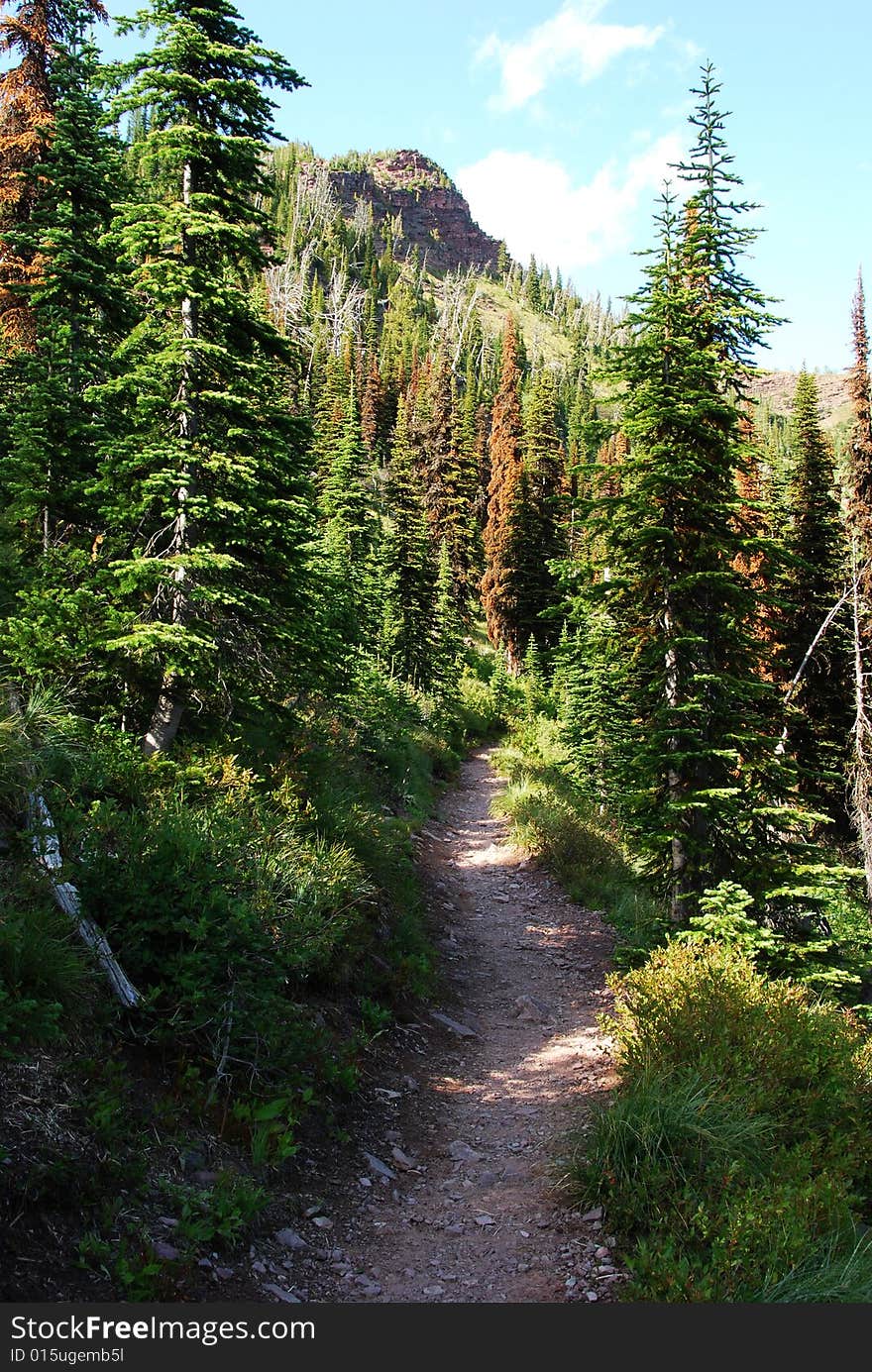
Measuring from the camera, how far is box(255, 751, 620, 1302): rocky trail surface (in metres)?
4.76

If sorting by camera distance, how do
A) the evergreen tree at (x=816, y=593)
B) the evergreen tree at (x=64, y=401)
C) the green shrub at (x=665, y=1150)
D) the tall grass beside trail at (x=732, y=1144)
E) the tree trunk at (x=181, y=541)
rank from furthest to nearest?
the evergreen tree at (x=816, y=593) < the tree trunk at (x=181, y=541) < the evergreen tree at (x=64, y=401) < the green shrub at (x=665, y=1150) < the tall grass beside trail at (x=732, y=1144)

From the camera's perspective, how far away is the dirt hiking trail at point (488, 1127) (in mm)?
4809

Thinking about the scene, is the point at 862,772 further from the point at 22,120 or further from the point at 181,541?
the point at 22,120

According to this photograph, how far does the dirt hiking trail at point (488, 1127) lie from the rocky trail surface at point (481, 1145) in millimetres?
14

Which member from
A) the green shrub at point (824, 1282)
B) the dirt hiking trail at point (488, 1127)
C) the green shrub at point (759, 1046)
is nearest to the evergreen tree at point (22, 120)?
the dirt hiking trail at point (488, 1127)

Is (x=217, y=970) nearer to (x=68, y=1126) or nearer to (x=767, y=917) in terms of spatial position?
(x=68, y=1126)

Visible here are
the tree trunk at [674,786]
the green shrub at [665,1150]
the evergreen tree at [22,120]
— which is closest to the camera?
the green shrub at [665,1150]

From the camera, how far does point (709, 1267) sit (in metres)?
4.31

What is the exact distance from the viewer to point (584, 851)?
15.5 m

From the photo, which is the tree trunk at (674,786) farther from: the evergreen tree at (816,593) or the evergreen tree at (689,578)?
the evergreen tree at (816,593)

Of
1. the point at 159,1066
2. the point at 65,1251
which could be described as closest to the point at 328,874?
the point at 159,1066

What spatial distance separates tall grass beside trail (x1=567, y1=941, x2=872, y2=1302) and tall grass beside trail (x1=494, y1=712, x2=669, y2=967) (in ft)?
7.38

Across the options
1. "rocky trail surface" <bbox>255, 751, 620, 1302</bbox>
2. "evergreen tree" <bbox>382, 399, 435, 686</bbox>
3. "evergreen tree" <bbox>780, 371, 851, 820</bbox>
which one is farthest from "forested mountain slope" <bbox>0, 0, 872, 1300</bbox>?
"evergreen tree" <bbox>382, 399, 435, 686</bbox>

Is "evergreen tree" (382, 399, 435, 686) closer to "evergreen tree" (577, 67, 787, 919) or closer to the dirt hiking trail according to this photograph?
the dirt hiking trail
